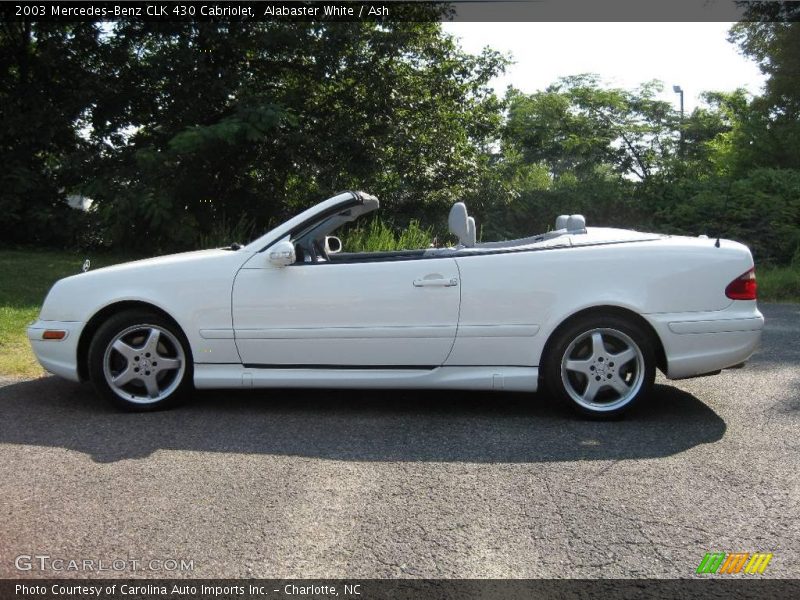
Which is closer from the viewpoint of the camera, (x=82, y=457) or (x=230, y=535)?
(x=230, y=535)

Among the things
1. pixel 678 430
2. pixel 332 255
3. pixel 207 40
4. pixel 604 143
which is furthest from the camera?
pixel 604 143

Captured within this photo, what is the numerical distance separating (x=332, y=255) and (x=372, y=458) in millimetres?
1988

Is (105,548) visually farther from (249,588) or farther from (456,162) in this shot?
(456,162)

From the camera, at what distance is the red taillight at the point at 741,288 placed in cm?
517

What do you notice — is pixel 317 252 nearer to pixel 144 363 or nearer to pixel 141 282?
pixel 141 282

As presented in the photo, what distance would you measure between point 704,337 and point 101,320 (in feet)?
12.9

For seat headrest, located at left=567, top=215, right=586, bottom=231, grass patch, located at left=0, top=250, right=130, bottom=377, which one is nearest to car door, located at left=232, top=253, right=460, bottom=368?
seat headrest, located at left=567, top=215, right=586, bottom=231

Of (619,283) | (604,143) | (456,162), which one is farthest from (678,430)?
(604,143)

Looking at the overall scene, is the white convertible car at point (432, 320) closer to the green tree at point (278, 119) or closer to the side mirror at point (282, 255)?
the side mirror at point (282, 255)

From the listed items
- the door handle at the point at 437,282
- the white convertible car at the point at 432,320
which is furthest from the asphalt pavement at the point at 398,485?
the door handle at the point at 437,282

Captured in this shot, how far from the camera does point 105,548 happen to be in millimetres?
3129

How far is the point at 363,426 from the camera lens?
5.01 m

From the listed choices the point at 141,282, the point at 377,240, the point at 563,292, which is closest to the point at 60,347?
the point at 141,282

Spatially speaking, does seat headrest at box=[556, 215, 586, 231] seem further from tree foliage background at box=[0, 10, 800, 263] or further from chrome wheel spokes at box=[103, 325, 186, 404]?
tree foliage background at box=[0, 10, 800, 263]
